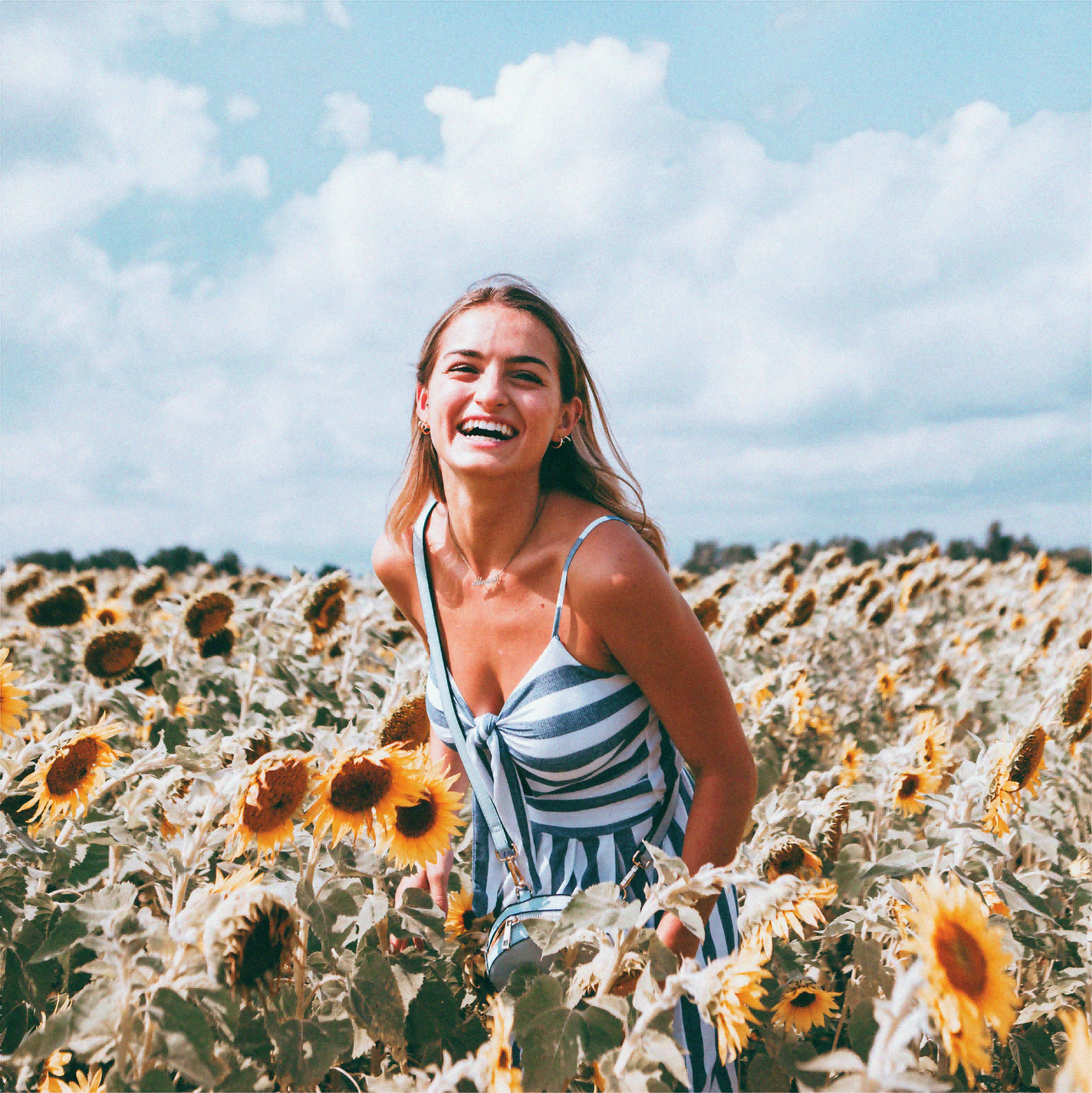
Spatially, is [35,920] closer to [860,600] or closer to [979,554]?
[860,600]

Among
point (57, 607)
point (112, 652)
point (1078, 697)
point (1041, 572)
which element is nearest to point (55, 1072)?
point (112, 652)

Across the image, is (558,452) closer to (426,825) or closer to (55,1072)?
(426,825)

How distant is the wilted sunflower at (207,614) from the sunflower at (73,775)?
66.6 inches

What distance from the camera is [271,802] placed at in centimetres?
174

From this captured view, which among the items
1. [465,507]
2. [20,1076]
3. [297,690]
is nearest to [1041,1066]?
[465,507]

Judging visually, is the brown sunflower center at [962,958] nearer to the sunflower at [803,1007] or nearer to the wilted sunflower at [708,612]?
the sunflower at [803,1007]

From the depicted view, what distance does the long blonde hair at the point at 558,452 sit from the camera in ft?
8.50

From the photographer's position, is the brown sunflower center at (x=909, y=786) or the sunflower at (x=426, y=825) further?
the brown sunflower center at (x=909, y=786)

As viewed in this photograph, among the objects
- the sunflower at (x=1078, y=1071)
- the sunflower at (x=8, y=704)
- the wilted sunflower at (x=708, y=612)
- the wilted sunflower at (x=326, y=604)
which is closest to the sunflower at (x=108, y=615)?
the wilted sunflower at (x=326, y=604)

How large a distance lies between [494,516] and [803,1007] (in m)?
1.43

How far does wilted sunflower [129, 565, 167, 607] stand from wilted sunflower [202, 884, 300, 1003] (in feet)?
15.2

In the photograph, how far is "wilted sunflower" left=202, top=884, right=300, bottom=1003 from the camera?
1.34 metres

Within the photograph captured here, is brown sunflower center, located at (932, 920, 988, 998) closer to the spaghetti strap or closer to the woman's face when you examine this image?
the spaghetti strap

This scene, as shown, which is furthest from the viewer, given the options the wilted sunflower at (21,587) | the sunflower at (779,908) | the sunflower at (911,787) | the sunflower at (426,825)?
the wilted sunflower at (21,587)
